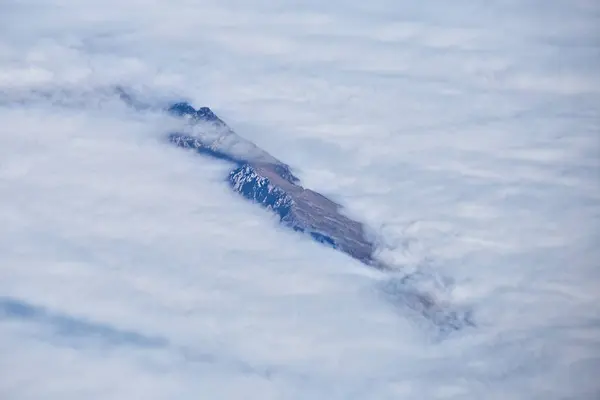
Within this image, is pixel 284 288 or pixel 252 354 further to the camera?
pixel 284 288

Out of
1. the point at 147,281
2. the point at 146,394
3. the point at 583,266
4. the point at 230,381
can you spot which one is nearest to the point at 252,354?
the point at 230,381

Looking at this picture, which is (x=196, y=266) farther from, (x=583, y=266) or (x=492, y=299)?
(x=583, y=266)

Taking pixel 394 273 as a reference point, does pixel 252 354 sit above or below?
below

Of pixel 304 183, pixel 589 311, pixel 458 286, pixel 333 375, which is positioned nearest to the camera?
pixel 333 375

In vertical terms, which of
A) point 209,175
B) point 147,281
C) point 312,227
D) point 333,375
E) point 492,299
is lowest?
point 333,375

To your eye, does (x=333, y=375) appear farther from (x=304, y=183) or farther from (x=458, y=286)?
(x=304, y=183)

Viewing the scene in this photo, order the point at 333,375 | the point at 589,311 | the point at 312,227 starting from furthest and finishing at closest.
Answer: the point at 312,227, the point at 589,311, the point at 333,375
